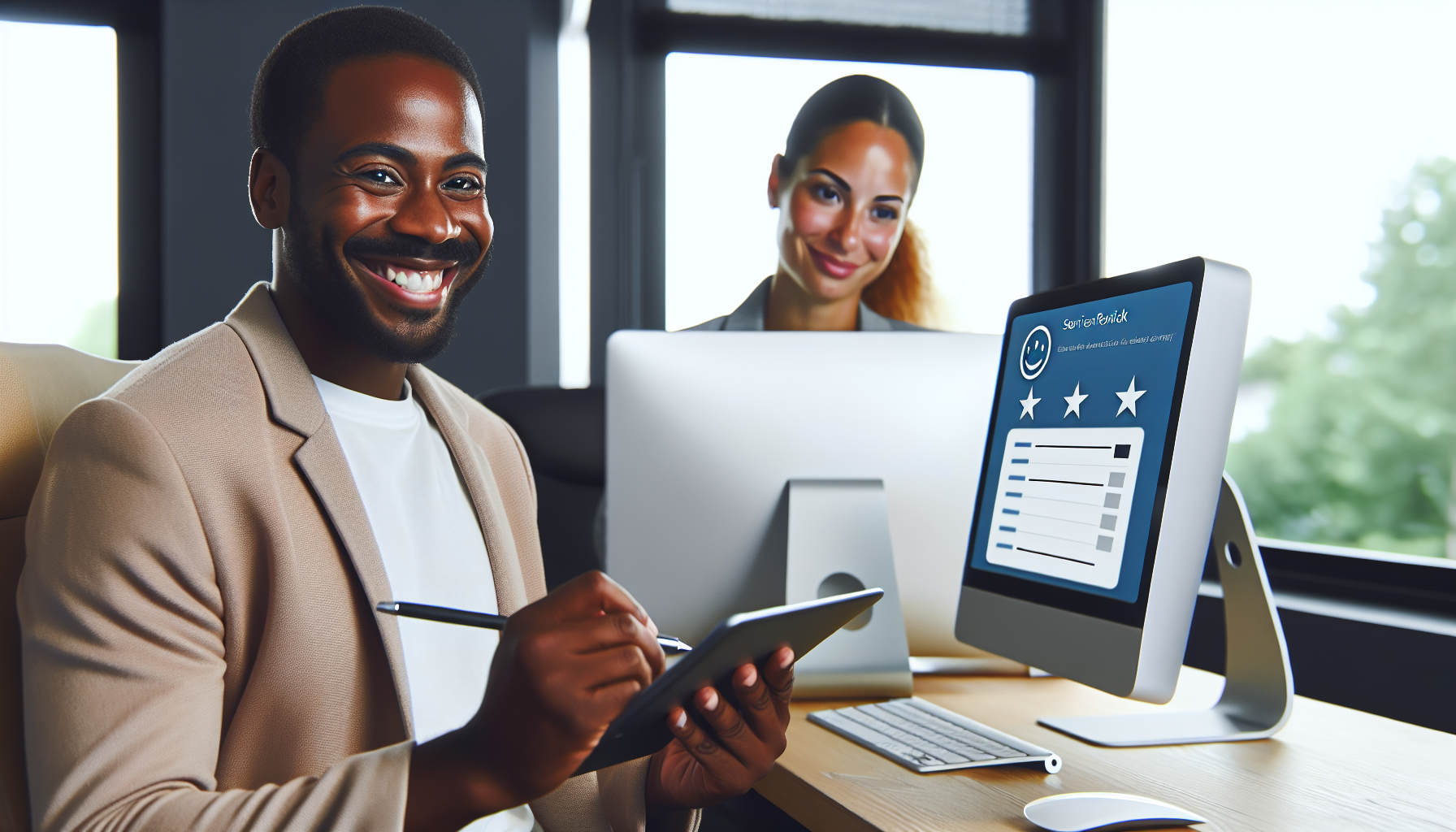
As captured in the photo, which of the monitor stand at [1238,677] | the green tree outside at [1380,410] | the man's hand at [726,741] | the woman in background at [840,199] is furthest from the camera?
the woman in background at [840,199]

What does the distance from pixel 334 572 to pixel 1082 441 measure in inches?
29.0

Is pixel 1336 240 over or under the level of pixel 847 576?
over

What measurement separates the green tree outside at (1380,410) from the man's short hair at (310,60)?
1641mm

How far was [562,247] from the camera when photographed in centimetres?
301

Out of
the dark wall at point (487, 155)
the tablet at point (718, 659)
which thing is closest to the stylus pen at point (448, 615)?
the tablet at point (718, 659)

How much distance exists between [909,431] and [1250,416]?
1.41 m

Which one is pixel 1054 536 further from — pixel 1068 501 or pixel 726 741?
pixel 726 741

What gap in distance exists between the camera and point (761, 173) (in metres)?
3.00

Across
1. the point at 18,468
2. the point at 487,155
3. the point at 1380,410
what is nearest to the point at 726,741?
the point at 18,468

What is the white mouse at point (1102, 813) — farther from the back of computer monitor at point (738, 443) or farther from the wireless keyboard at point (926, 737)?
the back of computer monitor at point (738, 443)

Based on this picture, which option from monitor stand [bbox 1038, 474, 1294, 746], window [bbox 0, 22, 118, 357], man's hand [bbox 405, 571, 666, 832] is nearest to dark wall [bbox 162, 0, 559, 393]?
window [bbox 0, 22, 118, 357]

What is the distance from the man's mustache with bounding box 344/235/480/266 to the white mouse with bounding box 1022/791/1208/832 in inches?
29.7

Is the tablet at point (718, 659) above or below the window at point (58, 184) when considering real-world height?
below

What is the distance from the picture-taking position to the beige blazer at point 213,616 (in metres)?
0.71
